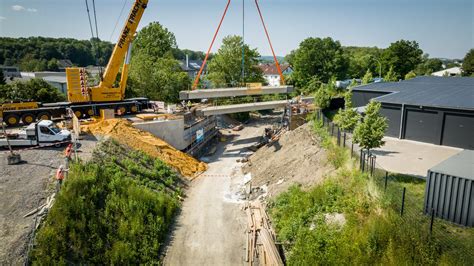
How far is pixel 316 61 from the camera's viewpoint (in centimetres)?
5691

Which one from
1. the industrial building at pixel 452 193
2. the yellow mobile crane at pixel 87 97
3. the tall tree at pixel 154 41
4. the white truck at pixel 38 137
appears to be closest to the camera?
the industrial building at pixel 452 193

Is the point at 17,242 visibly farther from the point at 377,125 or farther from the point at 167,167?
the point at 377,125

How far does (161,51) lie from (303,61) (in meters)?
24.6

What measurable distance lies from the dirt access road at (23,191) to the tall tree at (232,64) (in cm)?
3048

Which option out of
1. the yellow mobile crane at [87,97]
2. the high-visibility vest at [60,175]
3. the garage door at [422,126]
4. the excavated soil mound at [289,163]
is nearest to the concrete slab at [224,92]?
the excavated soil mound at [289,163]

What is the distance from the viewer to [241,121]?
45875 mm

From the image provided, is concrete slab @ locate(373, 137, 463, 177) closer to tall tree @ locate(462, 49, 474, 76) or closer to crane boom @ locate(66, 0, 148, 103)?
crane boom @ locate(66, 0, 148, 103)

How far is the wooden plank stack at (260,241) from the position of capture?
1312 cm

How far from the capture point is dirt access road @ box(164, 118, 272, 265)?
1467cm

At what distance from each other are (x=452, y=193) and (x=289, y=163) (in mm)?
11938

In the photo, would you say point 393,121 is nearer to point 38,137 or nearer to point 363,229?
point 363,229

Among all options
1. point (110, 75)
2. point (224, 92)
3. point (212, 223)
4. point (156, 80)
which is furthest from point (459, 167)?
point (156, 80)

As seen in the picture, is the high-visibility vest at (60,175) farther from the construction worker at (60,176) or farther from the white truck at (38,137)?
the white truck at (38,137)

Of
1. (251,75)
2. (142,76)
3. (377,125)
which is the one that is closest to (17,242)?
(377,125)
